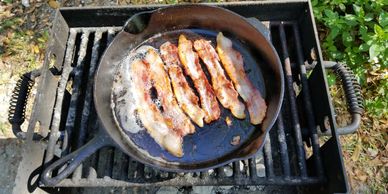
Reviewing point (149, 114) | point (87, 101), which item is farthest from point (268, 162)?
point (87, 101)

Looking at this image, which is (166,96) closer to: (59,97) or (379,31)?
(59,97)

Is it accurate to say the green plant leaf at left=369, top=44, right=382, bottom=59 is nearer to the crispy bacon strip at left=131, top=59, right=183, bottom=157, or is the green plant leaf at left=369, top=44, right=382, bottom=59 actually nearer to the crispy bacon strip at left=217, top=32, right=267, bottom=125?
the crispy bacon strip at left=217, top=32, right=267, bottom=125

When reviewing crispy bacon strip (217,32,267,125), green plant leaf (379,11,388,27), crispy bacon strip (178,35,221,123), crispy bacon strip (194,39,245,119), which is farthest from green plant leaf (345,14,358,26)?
crispy bacon strip (178,35,221,123)

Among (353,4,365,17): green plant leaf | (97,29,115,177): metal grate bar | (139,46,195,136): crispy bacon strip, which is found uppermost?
(353,4,365,17): green plant leaf

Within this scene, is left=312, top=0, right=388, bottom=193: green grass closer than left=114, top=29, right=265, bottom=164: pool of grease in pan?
No

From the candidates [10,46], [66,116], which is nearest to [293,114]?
[66,116]
